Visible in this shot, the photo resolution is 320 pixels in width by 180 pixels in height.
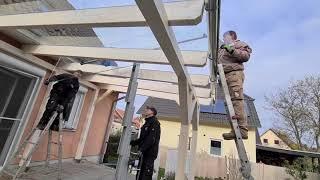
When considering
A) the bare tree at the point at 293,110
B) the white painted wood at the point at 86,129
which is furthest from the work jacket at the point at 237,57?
the bare tree at the point at 293,110

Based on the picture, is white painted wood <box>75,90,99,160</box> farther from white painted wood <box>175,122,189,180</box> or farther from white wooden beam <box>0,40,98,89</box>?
white painted wood <box>175,122,189,180</box>

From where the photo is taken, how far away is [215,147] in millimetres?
14305

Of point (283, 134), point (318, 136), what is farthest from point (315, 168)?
point (283, 134)

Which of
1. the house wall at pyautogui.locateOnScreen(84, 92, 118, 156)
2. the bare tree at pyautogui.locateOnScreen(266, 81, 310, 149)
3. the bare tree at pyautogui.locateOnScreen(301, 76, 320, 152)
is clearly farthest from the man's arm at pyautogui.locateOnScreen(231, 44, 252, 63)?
A: the bare tree at pyautogui.locateOnScreen(266, 81, 310, 149)

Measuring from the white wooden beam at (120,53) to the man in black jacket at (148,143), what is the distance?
1.09 meters

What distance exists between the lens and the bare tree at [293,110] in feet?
64.2

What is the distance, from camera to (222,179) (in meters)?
12.3

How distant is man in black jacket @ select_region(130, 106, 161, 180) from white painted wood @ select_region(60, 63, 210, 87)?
815mm

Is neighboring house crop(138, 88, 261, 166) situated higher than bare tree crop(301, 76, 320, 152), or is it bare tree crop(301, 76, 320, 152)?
bare tree crop(301, 76, 320, 152)

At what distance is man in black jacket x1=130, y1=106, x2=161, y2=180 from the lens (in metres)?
4.47

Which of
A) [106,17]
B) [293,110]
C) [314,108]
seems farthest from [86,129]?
[293,110]

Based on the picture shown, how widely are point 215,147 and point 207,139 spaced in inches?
23.5

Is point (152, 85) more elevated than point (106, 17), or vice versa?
point (152, 85)

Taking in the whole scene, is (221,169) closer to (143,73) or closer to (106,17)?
(143,73)
